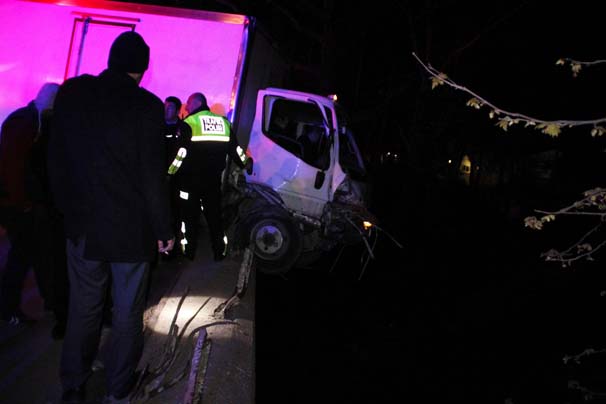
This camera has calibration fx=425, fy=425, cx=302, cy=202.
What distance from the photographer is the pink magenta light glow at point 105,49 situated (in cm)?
488

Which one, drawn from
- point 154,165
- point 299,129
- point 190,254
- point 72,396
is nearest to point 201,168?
point 190,254

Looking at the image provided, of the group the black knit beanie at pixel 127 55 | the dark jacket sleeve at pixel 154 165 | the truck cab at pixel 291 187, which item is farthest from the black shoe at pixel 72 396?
the truck cab at pixel 291 187

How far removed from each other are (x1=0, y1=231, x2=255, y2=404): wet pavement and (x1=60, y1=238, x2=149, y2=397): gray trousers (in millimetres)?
212

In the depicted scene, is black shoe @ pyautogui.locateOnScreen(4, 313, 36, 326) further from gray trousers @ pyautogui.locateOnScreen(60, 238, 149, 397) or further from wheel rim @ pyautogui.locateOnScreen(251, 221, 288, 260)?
wheel rim @ pyautogui.locateOnScreen(251, 221, 288, 260)

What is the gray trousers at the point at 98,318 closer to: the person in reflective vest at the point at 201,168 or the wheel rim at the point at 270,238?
the person in reflective vest at the point at 201,168

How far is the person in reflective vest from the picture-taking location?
14.8 feet

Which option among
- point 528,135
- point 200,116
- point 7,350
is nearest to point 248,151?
point 200,116

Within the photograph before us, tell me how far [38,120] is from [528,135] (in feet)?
72.2

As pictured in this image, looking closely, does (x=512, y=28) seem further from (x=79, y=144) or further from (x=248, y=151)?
(x=79, y=144)

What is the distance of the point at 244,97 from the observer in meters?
5.54

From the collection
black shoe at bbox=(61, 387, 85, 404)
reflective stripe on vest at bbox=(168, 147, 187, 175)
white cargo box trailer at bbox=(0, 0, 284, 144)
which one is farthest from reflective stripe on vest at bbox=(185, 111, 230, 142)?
black shoe at bbox=(61, 387, 85, 404)

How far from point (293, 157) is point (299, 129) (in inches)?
20.1

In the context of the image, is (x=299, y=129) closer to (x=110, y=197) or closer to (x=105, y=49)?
(x=105, y=49)

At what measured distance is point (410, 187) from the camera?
18.9 metres
